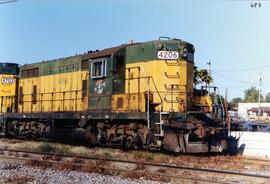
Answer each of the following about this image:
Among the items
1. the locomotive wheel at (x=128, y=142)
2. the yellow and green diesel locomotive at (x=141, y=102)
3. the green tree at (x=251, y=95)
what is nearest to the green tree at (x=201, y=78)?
the yellow and green diesel locomotive at (x=141, y=102)

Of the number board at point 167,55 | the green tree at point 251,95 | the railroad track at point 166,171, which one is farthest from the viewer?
the green tree at point 251,95

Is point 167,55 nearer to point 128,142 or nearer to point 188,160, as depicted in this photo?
point 128,142

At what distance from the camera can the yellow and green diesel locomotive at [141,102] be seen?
548 inches

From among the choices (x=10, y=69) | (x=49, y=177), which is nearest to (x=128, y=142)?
(x=49, y=177)

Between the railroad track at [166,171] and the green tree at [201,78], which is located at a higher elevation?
the green tree at [201,78]

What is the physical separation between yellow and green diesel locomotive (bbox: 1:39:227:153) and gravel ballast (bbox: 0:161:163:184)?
14.0ft

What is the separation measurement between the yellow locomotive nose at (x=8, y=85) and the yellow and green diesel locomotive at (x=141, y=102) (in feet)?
17.1

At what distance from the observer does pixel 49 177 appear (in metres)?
9.76

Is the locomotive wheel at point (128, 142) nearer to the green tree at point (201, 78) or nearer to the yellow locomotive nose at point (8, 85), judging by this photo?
the green tree at point (201, 78)

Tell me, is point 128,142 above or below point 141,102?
below

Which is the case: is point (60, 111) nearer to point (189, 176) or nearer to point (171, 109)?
point (171, 109)

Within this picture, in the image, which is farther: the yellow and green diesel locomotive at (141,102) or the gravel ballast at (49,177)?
the yellow and green diesel locomotive at (141,102)

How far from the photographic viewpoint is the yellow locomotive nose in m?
23.1

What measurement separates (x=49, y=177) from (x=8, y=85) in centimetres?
1445
